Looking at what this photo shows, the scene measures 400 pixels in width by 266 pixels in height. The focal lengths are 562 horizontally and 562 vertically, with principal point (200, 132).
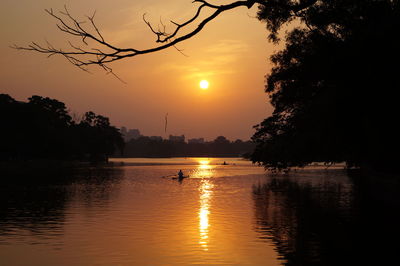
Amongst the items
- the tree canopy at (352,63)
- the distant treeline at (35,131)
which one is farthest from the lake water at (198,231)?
the distant treeline at (35,131)

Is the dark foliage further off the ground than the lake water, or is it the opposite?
the dark foliage

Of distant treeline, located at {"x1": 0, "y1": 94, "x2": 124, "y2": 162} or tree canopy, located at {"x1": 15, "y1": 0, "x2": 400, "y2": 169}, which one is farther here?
distant treeline, located at {"x1": 0, "y1": 94, "x2": 124, "y2": 162}

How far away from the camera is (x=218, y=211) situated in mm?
35688

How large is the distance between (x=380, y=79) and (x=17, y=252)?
51.8 ft

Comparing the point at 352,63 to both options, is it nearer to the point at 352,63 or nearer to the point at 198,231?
the point at 352,63

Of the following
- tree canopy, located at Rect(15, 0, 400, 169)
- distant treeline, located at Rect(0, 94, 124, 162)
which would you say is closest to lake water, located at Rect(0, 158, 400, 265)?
tree canopy, located at Rect(15, 0, 400, 169)

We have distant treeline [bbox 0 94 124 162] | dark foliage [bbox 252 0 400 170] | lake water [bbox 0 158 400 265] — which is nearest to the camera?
lake water [bbox 0 158 400 265]

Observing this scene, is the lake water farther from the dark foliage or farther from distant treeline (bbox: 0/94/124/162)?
distant treeline (bbox: 0/94/124/162)

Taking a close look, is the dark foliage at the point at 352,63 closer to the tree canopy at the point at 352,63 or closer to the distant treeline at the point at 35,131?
the tree canopy at the point at 352,63

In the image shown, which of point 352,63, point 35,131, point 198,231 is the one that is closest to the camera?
point 352,63

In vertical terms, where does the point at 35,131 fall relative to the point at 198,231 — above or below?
above

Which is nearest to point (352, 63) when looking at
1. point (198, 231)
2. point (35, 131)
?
point (198, 231)

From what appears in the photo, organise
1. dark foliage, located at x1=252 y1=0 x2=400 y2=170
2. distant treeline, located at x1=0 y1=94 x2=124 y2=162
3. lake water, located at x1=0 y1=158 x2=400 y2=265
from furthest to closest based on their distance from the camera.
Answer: distant treeline, located at x1=0 y1=94 x2=124 y2=162 → dark foliage, located at x1=252 y1=0 x2=400 y2=170 → lake water, located at x1=0 y1=158 x2=400 y2=265

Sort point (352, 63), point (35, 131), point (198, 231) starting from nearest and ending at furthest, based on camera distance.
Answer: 1. point (352, 63)
2. point (198, 231)
3. point (35, 131)
